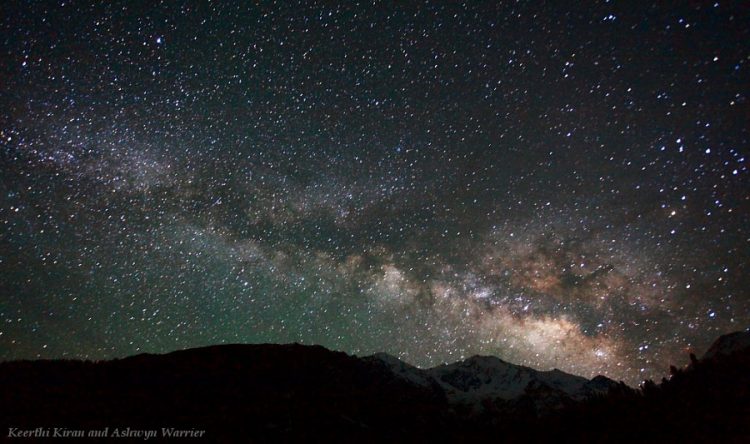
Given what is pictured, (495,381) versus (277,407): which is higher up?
(277,407)

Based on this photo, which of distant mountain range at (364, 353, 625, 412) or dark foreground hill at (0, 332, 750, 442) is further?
distant mountain range at (364, 353, 625, 412)

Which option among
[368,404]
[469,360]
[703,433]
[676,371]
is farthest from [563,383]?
[703,433]

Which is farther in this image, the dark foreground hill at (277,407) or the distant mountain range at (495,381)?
the distant mountain range at (495,381)

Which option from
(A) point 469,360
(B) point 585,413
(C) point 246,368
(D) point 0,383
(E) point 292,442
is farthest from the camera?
(A) point 469,360

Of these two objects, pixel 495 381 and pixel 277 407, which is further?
pixel 495 381

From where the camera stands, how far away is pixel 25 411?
14711 millimetres

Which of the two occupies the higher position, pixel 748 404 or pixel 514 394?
pixel 748 404

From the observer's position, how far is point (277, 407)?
18.1 metres

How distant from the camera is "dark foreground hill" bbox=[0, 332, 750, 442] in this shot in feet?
34.1

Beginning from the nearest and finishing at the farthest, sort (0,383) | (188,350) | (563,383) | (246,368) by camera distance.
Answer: (0,383)
(246,368)
(188,350)
(563,383)

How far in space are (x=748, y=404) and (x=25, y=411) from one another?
23811mm

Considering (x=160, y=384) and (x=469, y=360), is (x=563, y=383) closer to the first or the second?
(x=469, y=360)

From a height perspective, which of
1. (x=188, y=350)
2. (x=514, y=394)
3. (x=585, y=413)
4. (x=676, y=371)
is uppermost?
(x=188, y=350)

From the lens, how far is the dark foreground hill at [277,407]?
34.1 feet
